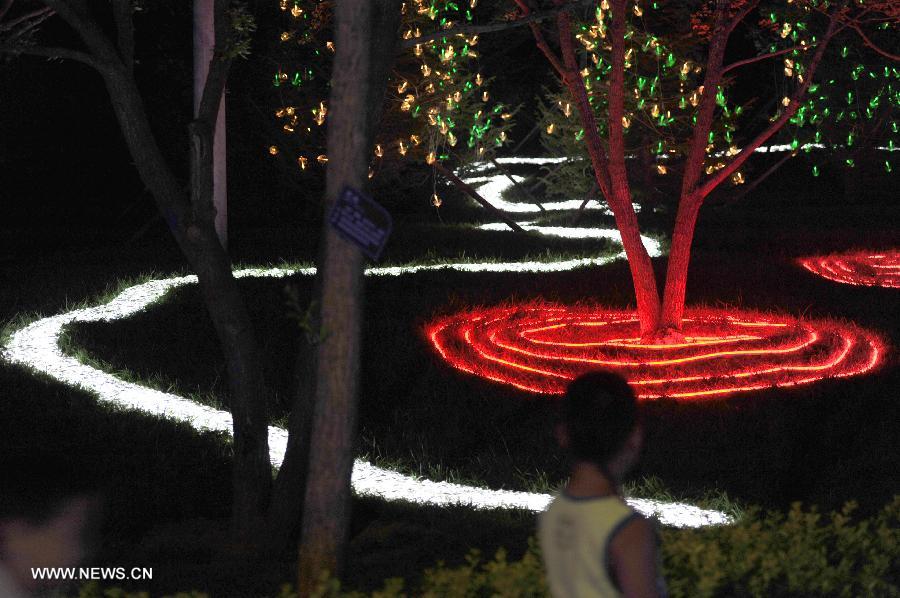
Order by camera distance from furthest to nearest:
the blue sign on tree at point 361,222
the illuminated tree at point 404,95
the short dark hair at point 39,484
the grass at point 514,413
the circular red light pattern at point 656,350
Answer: the illuminated tree at point 404,95
the circular red light pattern at point 656,350
the grass at point 514,413
the short dark hair at point 39,484
the blue sign on tree at point 361,222

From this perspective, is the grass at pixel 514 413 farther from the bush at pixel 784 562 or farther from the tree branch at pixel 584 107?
the bush at pixel 784 562

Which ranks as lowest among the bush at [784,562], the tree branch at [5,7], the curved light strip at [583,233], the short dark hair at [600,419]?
the bush at [784,562]

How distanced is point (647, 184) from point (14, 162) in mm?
12840

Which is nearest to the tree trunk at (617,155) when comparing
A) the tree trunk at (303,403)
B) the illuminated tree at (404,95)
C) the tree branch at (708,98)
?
the tree branch at (708,98)

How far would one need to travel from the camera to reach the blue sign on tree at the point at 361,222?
4.74 meters

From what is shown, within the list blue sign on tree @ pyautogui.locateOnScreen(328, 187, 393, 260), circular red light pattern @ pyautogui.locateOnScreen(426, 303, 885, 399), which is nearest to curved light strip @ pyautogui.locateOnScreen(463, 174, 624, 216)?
circular red light pattern @ pyautogui.locateOnScreen(426, 303, 885, 399)

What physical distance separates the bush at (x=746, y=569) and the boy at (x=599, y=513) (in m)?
0.98

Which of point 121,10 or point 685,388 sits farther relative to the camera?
point 685,388

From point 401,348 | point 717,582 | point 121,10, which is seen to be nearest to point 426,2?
point 401,348

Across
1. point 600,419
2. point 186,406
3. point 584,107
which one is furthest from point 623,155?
point 600,419

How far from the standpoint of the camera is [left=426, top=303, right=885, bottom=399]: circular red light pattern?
10281mm

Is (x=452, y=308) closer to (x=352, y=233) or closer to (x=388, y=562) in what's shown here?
(x=388, y=562)

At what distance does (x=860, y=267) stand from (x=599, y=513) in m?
15.3

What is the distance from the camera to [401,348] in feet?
38.4
